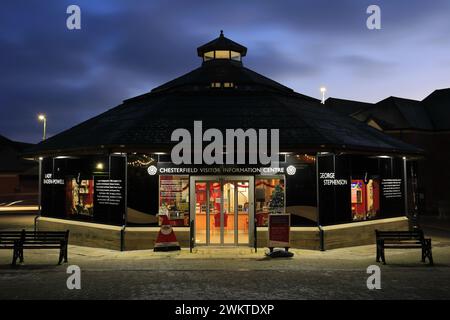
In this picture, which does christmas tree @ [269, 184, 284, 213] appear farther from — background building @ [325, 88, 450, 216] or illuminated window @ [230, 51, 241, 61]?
background building @ [325, 88, 450, 216]

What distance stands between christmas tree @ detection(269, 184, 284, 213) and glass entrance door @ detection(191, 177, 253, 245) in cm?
80

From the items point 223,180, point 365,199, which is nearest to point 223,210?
point 223,180

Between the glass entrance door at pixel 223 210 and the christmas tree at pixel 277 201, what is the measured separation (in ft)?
2.63

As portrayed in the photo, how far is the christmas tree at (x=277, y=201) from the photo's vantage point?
48.4 feet

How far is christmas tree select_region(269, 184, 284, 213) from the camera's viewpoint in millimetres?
14766

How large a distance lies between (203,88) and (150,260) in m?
10.5

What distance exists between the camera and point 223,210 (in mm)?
14773

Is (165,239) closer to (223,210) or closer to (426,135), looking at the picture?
(223,210)

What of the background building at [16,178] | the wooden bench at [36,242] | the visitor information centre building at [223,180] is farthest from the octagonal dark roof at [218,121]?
the background building at [16,178]

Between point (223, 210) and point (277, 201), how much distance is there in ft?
6.77

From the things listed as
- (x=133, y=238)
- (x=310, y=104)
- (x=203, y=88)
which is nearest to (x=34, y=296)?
(x=133, y=238)

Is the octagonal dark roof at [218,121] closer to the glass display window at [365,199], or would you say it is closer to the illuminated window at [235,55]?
the glass display window at [365,199]
